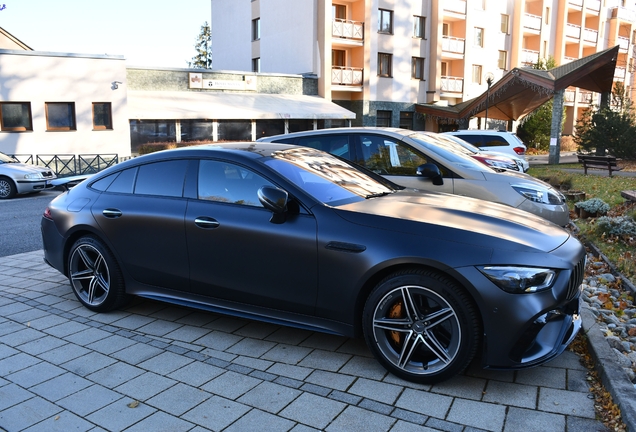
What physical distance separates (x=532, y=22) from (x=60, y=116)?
1626 inches

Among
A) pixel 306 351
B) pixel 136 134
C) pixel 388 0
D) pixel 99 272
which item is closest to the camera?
pixel 306 351

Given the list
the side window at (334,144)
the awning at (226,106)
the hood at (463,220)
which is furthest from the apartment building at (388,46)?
the hood at (463,220)

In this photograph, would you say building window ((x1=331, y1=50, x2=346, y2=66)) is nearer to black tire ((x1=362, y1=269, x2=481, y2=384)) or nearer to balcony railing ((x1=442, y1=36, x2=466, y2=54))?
balcony railing ((x1=442, y1=36, x2=466, y2=54))

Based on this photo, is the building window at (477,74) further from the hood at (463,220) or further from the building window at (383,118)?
the hood at (463,220)

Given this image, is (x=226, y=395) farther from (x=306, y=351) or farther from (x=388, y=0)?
(x=388, y=0)

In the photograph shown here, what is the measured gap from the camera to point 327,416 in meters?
3.31

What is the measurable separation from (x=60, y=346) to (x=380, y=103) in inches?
1397

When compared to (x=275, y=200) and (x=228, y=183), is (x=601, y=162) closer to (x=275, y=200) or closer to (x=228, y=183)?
(x=228, y=183)

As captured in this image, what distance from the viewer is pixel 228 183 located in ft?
15.0

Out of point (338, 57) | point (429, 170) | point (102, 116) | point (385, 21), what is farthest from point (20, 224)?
point (385, 21)

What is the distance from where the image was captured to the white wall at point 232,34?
136 feet

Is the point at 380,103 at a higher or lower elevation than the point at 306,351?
higher

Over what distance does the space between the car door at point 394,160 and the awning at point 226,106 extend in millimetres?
21101

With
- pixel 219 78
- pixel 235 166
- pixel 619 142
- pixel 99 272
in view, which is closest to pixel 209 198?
pixel 235 166
